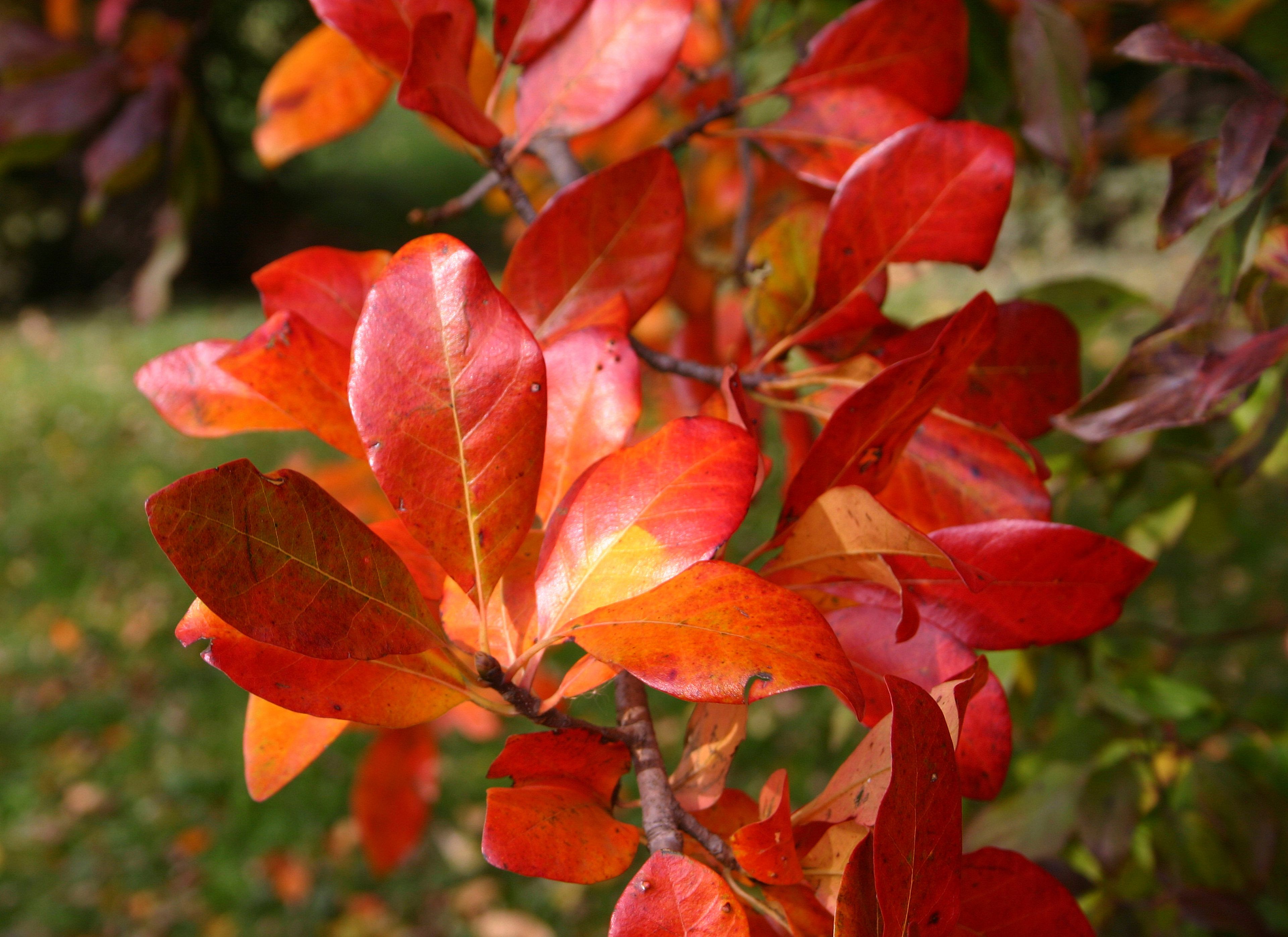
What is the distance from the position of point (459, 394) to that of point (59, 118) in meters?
0.98

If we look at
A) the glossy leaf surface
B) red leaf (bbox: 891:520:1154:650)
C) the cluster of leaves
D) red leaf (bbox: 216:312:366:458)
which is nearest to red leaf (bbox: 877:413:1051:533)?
red leaf (bbox: 891:520:1154:650)

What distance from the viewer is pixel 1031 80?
28.5 inches

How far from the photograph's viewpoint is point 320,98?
0.75 m

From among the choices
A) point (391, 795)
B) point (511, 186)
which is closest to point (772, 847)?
point (511, 186)

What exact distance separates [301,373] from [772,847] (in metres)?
0.30

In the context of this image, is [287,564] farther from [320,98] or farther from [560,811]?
[320,98]

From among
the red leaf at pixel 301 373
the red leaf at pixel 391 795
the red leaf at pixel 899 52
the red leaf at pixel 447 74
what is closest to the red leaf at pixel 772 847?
the red leaf at pixel 301 373

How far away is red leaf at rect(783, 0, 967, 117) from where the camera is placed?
58 cm

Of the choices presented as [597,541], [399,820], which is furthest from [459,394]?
[399,820]

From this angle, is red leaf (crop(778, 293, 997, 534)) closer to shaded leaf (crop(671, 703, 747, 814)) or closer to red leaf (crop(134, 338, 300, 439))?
shaded leaf (crop(671, 703, 747, 814))

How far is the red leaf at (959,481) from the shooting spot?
0.49 m

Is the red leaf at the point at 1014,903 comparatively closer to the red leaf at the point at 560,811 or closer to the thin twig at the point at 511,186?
the red leaf at the point at 560,811

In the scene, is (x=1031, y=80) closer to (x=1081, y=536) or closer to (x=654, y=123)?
(x=1081, y=536)

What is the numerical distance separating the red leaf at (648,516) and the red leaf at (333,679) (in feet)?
0.18
